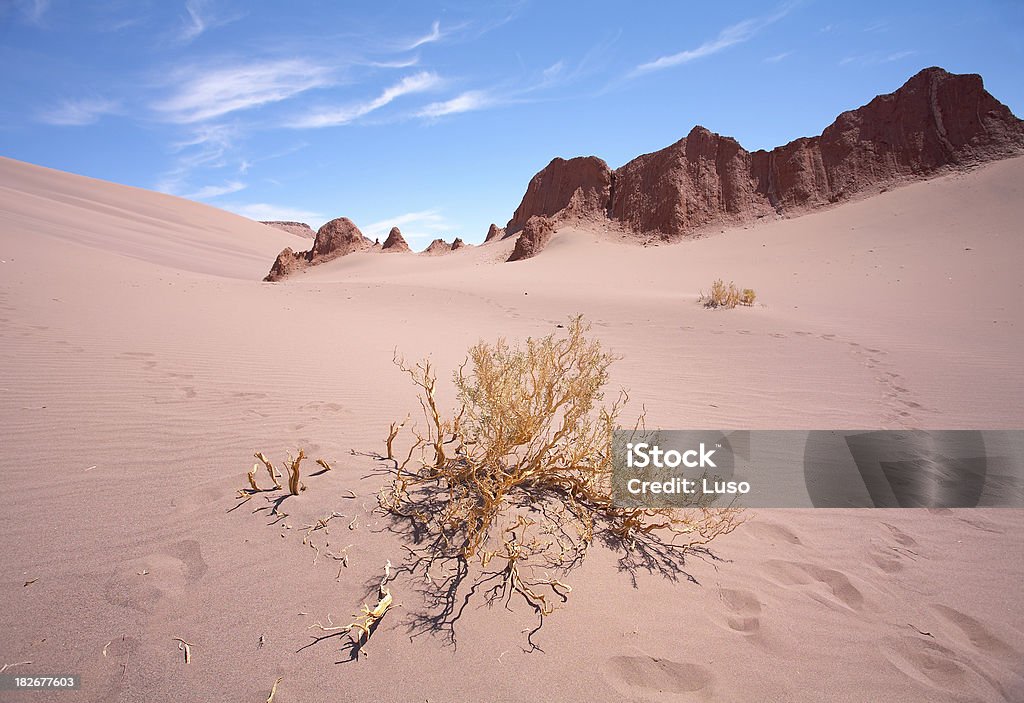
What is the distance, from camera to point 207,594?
5.95ft

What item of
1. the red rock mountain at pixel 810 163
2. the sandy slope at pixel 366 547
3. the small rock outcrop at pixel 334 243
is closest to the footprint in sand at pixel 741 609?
the sandy slope at pixel 366 547

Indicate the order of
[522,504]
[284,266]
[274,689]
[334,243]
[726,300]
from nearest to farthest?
[274,689] < [522,504] < [726,300] < [284,266] < [334,243]

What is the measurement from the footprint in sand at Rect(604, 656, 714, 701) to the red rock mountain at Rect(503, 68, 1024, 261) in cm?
2291

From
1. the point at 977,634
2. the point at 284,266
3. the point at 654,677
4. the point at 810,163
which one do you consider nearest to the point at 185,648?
the point at 654,677

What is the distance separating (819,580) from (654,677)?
111 centimetres

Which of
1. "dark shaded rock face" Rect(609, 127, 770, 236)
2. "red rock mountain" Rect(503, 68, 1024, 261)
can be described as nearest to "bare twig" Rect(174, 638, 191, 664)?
"red rock mountain" Rect(503, 68, 1024, 261)

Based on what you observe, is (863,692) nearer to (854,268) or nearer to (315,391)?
(315,391)

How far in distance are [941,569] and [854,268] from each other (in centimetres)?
1461

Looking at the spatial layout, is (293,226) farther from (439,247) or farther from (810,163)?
(810,163)

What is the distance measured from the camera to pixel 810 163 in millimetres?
23984

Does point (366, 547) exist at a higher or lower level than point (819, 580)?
higher

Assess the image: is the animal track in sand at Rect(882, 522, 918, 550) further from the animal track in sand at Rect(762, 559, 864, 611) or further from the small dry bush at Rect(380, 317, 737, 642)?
the small dry bush at Rect(380, 317, 737, 642)

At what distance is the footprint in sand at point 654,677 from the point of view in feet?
5.25

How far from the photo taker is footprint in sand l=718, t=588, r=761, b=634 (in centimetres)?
191
